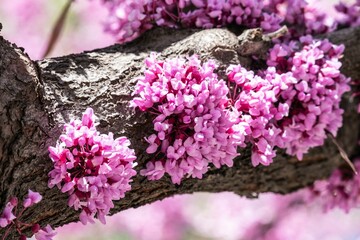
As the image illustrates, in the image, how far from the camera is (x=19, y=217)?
225 centimetres

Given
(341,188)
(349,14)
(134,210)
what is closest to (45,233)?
(341,188)

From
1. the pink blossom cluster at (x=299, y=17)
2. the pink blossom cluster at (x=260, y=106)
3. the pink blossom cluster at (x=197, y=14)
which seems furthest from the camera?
the pink blossom cluster at (x=299, y=17)

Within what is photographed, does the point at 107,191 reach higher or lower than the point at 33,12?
lower

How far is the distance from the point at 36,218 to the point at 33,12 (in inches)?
207

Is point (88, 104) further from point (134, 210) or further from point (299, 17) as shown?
point (134, 210)

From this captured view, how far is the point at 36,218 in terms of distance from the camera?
233 cm

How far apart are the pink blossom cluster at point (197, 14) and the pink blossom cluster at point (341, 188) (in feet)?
3.40

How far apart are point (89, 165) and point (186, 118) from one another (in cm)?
41

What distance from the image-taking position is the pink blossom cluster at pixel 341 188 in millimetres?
3525

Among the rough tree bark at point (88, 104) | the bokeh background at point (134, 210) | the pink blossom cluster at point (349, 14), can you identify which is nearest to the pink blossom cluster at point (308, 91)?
the rough tree bark at point (88, 104)

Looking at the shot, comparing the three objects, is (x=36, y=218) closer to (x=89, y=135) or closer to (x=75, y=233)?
(x=89, y=135)

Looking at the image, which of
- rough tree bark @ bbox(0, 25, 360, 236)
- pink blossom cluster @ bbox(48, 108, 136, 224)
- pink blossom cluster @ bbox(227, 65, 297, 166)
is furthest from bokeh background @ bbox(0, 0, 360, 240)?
pink blossom cluster @ bbox(48, 108, 136, 224)

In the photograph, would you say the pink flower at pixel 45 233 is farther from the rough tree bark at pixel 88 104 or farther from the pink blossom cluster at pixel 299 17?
the pink blossom cluster at pixel 299 17

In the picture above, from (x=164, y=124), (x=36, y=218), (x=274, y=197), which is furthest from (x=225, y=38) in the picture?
(x=274, y=197)
